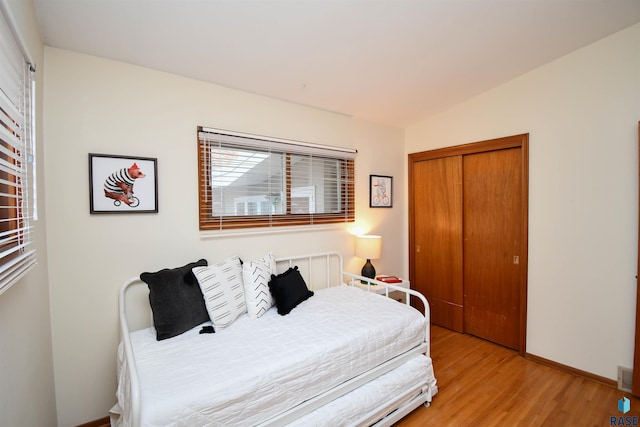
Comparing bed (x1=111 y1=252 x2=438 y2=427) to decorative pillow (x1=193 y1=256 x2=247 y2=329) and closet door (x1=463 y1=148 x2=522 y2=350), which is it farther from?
closet door (x1=463 y1=148 x2=522 y2=350)

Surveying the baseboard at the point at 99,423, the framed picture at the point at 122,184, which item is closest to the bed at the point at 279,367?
the baseboard at the point at 99,423

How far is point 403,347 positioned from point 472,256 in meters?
1.62

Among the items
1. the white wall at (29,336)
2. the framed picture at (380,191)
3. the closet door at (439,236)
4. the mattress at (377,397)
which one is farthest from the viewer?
the framed picture at (380,191)

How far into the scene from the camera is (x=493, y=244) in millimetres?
2918

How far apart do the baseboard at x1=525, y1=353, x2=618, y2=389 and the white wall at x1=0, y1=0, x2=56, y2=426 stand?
359 cm

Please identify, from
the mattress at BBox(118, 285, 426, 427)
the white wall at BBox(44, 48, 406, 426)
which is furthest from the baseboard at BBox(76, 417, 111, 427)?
the mattress at BBox(118, 285, 426, 427)

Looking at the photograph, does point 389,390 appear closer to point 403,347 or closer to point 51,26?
point 403,347

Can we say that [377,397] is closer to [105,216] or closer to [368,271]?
Answer: [368,271]

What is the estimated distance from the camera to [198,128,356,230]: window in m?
2.29

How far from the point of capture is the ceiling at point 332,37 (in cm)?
161

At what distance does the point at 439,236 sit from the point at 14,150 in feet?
11.7

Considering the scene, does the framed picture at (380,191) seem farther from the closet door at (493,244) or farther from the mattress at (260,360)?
the mattress at (260,360)

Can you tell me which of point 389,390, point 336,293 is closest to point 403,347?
point 389,390

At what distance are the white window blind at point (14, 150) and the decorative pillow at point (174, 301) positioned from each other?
64cm
